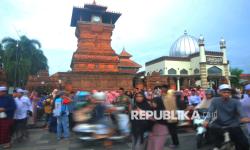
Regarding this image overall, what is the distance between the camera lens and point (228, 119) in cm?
453

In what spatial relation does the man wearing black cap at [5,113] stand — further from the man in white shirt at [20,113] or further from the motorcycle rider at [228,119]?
the motorcycle rider at [228,119]

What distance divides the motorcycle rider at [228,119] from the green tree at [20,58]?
118 feet

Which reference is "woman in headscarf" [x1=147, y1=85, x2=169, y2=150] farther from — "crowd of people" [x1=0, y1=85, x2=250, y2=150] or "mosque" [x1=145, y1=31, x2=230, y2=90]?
"mosque" [x1=145, y1=31, x2=230, y2=90]

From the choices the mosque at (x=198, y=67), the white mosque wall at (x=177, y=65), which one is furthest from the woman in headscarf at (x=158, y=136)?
the white mosque wall at (x=177, y=65)

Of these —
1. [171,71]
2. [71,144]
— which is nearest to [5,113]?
[71,144]

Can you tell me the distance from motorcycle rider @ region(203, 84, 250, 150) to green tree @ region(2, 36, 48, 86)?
36087mm

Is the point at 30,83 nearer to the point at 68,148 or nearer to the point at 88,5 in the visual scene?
the point at 88,5

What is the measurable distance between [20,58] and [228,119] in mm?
39684

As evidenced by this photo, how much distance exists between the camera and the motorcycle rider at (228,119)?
4.45 meters

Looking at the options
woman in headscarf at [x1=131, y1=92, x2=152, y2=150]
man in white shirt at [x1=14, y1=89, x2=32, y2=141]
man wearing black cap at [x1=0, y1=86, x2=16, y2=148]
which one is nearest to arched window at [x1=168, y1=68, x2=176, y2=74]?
man in white shirt at [x1=14, y1=89, x2=32, y2=141]

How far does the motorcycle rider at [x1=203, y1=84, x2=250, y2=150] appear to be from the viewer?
4.45 meters

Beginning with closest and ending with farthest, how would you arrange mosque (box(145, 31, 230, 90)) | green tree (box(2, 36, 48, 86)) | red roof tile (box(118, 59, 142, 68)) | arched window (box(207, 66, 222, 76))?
1. green tree (box(2, 36, 48, 86))
2. red roof tile (box(118, 59, 142, 68))
3. mosque (box(145, 31, 230, 90))
4. arched window (box(207, 66, 222, 76))

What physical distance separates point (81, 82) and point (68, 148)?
22.4 metres

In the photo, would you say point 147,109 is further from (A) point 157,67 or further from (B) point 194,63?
(B) point 194,63
